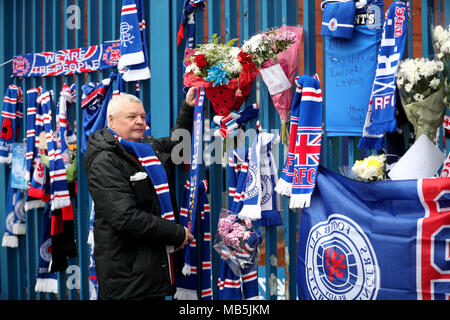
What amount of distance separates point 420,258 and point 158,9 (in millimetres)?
2900

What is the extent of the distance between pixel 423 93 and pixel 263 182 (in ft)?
4.26

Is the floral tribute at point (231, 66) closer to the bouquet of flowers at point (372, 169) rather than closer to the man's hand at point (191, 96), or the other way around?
the man's hand at point (191, 96)

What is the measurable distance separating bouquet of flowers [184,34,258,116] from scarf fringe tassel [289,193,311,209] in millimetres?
864

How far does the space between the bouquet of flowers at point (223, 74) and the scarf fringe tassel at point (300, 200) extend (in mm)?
864

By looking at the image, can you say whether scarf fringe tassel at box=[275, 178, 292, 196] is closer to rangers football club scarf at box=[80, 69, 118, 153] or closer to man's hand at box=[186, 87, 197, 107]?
man's hand at box=[186, 87, 197, 107]

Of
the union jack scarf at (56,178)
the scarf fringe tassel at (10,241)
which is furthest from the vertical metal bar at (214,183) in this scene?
the scarf fringe tassel at (10,241)

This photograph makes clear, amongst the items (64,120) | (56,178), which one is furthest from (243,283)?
(64,120)

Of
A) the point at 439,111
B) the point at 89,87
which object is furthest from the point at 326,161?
the point at 89,87

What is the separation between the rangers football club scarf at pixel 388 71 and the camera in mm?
3080

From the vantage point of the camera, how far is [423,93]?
9.44ft

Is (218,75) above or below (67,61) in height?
below

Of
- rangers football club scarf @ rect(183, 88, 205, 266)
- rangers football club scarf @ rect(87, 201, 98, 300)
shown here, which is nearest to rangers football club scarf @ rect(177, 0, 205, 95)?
rangers football club scarf @ rect(183, 88, 205, 266)

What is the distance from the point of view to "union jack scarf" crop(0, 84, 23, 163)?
5.56 metres

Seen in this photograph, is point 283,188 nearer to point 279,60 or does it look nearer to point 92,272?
point 279,60
